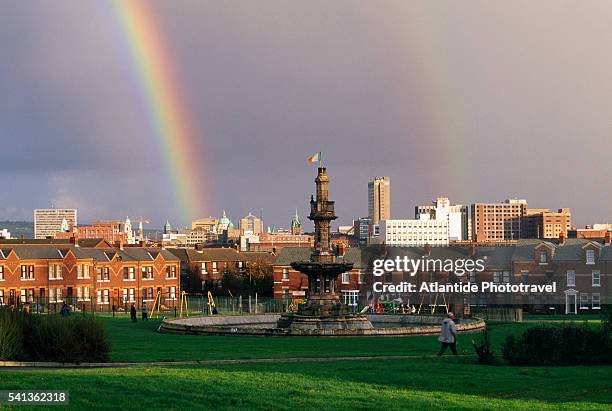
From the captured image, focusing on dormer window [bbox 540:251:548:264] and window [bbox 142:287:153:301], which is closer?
dormer window [bbox 540:251:548:264]

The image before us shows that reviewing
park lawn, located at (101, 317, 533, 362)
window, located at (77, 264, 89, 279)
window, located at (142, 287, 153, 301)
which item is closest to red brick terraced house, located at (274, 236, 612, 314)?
window, located at (142, 287, 153, 301)

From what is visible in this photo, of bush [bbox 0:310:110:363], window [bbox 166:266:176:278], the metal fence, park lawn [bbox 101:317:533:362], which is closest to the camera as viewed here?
bush [bbox 0:310:110:363]

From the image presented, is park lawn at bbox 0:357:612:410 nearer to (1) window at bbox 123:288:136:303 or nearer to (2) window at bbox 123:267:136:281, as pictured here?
(1) window at bbox 123:288:136:303

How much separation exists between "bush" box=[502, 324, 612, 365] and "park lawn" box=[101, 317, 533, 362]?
544 cm

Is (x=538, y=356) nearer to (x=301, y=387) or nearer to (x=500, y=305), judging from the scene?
(x=301, y=387)

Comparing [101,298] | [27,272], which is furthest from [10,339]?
[101,298]

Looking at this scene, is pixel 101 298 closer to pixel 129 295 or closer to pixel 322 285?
pixel 129 295

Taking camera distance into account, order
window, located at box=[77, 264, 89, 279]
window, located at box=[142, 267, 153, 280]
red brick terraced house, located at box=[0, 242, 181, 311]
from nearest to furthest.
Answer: red brick terraced house, located at box=[0, 242, 181, 311] < window, located at box=[77, 264, 89, 279] < window, located at box=[142, 267, 153, 280]

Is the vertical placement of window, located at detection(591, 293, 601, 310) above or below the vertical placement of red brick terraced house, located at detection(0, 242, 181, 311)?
below

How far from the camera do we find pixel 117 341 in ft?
146

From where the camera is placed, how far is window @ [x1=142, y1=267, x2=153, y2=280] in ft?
369

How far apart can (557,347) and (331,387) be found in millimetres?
11320

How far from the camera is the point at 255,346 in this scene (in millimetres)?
42500

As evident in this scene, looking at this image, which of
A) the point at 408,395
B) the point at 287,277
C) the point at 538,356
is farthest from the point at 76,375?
the point at 287,277
